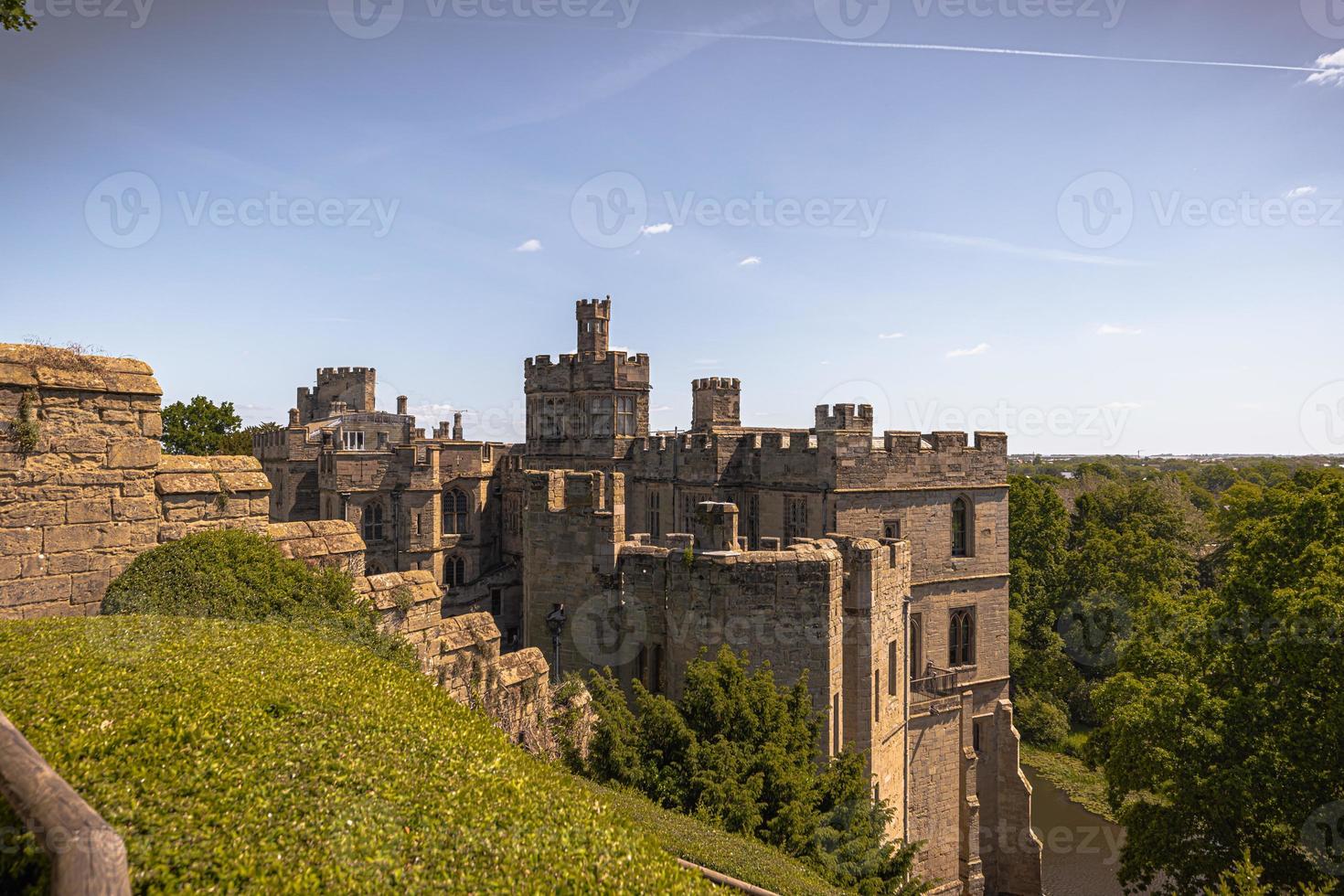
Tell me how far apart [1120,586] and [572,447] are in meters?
31.7

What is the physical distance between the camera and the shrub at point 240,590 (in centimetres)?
906

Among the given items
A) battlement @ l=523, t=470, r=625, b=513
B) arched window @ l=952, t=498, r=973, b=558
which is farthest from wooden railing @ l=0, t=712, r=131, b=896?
arched window @ l=952, t=498, r=973, b=558

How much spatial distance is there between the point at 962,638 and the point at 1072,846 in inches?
496

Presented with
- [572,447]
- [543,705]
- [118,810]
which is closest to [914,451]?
[543,705]

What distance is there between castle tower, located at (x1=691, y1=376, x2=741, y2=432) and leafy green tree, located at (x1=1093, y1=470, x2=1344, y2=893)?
64.1 feet

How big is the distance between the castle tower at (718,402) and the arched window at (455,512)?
15560mm

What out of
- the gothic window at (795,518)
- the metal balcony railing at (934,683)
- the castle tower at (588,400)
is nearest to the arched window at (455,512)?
the castle tower at (588,400)

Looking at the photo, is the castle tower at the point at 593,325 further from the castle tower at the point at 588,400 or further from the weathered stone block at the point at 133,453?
the weathered stone block at the point at 133,453

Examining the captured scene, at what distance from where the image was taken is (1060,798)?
3241cm

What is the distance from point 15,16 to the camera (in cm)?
764

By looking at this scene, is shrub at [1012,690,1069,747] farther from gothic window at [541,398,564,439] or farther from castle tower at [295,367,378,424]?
castle tower at [295,367,378,424]

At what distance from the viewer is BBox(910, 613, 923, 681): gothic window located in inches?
866

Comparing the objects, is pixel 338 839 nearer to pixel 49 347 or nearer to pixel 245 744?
pixel 245 744

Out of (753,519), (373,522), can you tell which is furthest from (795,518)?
(373,522)
